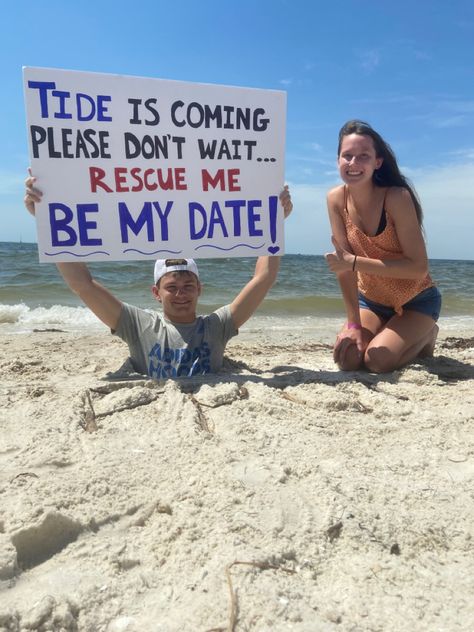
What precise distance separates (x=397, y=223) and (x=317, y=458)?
1.85 meters

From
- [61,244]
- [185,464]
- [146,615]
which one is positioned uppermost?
[61,244]

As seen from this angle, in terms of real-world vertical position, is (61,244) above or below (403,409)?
above

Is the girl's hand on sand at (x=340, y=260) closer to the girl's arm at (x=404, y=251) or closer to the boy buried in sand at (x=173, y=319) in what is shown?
the girl's arm at (x=404, y=251)

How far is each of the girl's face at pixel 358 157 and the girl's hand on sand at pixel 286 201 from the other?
40 cm

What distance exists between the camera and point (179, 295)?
303 centimetres

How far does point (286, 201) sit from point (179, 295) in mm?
886

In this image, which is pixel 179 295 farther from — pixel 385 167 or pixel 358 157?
pixel 385 167

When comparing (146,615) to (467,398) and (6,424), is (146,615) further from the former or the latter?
(467,398)

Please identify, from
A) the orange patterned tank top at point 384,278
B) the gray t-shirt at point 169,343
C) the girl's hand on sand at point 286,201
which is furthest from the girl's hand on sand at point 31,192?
the orange patterned tank top at point 384,278

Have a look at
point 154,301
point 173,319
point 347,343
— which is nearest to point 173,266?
point 173,319

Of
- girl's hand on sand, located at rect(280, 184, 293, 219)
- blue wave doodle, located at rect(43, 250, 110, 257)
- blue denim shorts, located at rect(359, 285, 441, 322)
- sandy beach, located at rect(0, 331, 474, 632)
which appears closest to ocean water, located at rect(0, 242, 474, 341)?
blue denim shorts, located at rect(359, 285, 441, 322)

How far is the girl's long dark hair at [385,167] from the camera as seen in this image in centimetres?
321

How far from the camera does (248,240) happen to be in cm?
313

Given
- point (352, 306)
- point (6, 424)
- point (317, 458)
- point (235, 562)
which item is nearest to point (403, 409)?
point (317, 458)
